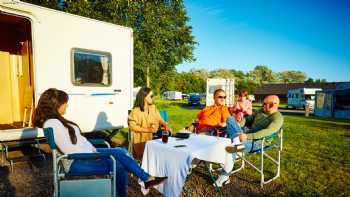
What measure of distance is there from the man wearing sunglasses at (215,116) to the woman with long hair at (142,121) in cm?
81

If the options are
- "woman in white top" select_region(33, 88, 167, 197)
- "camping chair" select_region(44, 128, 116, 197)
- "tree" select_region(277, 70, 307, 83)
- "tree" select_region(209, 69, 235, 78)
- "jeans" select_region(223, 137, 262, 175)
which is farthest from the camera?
"tree" select_region(277, 70, 307, 83)

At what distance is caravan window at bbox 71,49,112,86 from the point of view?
4891 mm

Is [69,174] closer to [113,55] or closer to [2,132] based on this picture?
[2,132]

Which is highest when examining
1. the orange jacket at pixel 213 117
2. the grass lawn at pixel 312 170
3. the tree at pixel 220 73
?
the tree at pixel 220 73

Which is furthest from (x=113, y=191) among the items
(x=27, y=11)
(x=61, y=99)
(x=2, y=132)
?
(x=27, y=11)

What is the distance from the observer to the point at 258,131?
3.39 m

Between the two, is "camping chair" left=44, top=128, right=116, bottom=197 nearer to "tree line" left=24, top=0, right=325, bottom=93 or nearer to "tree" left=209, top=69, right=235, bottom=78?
"tree line" left=24, top=0, right=325, bottom=93

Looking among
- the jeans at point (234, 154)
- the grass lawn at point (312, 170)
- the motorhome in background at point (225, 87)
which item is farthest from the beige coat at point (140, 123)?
the motorhome in background at point (225, 87)

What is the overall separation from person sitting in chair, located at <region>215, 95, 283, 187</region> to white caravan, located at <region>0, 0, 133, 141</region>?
304 centimetres

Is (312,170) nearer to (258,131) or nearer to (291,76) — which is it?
(258,131)

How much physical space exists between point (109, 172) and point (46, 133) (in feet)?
2.29

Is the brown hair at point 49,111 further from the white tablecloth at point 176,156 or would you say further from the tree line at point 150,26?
the tree line at point 150,26

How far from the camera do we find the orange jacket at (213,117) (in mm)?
4117

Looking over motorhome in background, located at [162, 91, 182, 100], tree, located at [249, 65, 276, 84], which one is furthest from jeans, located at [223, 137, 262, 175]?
tree, located at [249, 65, 276, 84]
